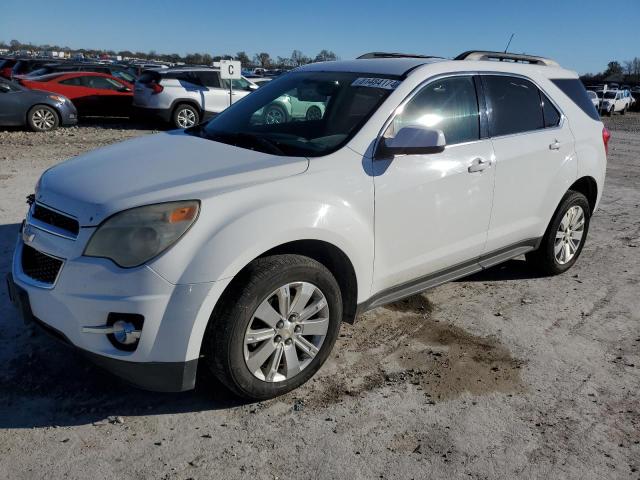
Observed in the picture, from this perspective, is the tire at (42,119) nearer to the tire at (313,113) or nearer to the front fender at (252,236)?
the tire at (313,113)

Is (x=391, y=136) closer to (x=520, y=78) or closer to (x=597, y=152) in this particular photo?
(x=520, y=78)

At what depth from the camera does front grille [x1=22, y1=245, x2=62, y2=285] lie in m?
2.86

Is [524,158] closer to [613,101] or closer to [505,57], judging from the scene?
[505,57]

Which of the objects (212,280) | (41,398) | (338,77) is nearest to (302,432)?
(212,280)

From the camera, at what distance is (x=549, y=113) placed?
471 centimetres

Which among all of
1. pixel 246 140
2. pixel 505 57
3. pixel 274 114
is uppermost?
pixel 505 57

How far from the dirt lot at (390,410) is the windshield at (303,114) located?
1.36 m

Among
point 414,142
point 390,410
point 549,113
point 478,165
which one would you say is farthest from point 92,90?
point 390,410

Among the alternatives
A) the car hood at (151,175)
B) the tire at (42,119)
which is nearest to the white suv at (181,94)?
the tire at (42,119)

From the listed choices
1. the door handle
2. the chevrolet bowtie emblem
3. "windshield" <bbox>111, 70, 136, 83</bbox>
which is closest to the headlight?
the chevrolet bowtie emblem

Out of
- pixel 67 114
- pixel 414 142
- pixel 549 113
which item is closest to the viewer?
pixel 414 142

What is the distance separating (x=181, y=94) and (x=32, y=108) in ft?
11.1

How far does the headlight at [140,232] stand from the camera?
2.66 m

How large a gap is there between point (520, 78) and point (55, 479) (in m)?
4.04
